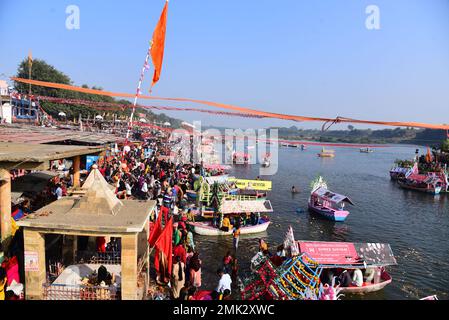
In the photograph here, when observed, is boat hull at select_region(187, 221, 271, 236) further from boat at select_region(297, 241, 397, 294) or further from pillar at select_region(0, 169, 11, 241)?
pillar at select_region(0, 169, 11, 241)

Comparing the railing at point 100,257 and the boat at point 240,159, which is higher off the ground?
the boat at point 240,159

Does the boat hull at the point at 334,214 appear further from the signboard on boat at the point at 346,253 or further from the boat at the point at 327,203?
the signboard on boat at the point at 346,253

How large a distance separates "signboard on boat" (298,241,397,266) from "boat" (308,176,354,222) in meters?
9.05

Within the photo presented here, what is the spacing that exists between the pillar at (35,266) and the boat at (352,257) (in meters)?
7.61

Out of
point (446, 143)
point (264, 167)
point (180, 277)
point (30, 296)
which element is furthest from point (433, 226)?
point (446, 143)

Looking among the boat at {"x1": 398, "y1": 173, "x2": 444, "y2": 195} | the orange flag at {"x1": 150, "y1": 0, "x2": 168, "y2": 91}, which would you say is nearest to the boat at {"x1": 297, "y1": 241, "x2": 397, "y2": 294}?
the orange flag at {"x1": 150, "y1": 0, "x2": 168, "y2": 91}

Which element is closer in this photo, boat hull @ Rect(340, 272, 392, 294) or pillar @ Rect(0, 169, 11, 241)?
pillar @ Rect(0, 169, 11, 241)

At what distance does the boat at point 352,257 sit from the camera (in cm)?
1073

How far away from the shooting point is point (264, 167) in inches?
2021

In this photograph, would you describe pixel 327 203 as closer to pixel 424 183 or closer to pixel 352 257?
pixel 352 257

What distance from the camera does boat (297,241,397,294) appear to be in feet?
35.2

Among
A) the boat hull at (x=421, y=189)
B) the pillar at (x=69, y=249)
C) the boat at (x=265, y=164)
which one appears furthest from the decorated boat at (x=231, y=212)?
the boat at (x=265, y=164)
